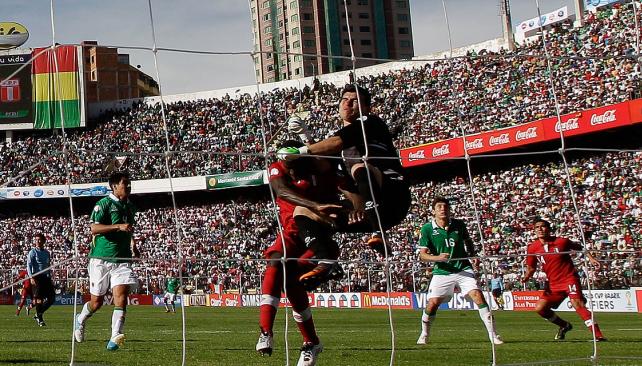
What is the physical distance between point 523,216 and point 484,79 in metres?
6.09

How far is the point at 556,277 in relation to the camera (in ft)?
44.2

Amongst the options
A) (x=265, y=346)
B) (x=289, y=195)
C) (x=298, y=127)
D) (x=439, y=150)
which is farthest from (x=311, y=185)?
(x=439, y=150)

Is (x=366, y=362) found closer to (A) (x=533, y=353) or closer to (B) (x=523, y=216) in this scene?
(A) (x=533, y=353)

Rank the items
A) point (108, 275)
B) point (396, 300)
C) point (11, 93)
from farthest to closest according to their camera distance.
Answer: point (11, 93)
point (396, 300)
point (108, 275)

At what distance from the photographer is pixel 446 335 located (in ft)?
46.2

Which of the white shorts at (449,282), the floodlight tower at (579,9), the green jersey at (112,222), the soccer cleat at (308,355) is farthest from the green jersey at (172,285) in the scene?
the soccer cleat at (308,355)

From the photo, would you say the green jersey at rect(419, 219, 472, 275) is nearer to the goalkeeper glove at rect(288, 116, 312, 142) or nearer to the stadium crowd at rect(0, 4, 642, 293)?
the goalkeeper glove at rect(288, 116, 312, 142)

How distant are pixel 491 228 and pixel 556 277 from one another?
10.1m

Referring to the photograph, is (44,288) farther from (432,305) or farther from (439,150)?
(439,150)

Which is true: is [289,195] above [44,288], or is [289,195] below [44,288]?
above

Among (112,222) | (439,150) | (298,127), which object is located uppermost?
(439,150)

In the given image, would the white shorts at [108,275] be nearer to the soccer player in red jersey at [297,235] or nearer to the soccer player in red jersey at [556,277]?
the soccer player in red jersey at [297,235]

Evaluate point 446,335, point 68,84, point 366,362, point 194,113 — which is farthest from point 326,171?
point 68,84

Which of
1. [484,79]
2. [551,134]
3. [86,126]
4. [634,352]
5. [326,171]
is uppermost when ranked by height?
[86,126]
